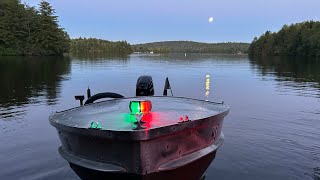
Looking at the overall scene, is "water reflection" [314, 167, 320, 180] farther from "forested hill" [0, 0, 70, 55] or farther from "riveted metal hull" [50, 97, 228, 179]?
"forested hill" [0, 0, 70, 55]

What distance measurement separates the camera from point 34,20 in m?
127

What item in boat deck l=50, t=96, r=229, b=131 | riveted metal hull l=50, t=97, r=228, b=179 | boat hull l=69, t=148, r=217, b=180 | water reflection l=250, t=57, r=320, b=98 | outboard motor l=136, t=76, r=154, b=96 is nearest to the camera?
riveted metal hull l=50, t=97, r=228, b=179

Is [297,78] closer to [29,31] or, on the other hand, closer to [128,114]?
[128,114]

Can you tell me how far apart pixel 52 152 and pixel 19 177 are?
2359 mm

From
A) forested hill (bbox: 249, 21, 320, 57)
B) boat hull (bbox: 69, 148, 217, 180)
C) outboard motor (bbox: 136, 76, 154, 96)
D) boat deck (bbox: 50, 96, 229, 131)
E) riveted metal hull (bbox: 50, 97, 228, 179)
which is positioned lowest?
boat hull (bbox: 69, 148, 217, 180)

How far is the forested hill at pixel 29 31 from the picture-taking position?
121 metres

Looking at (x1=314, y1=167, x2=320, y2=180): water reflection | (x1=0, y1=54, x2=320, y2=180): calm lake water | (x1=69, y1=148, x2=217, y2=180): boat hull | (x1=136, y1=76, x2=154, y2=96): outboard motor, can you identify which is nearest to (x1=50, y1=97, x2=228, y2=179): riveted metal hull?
(x1=69, y1=148, x2=217, y2=180): boat hull

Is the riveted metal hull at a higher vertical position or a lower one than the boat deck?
lower

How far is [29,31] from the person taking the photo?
126562 millimetres

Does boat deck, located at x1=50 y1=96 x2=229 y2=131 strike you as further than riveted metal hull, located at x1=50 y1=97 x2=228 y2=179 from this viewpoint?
Yes

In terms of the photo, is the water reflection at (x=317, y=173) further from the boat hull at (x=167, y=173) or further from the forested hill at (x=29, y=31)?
the forested hill at (x=29, y=31)

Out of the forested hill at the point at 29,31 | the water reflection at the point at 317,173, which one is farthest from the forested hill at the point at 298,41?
the water reflection at the point at 317,173

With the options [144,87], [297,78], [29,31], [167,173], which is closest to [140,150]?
[167,173]

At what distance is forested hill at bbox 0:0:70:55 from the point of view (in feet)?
397
